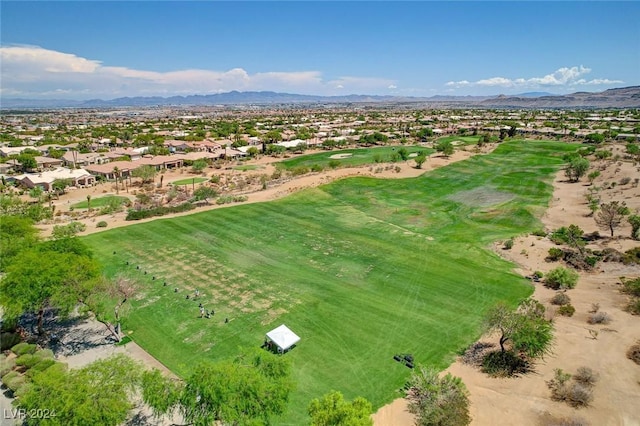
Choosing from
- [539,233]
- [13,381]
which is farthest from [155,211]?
[539,233]

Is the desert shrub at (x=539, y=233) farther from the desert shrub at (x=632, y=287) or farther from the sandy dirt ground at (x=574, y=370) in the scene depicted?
the desert shrub at (x=632, y=287)

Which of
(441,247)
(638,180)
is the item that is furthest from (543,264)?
(638,180)

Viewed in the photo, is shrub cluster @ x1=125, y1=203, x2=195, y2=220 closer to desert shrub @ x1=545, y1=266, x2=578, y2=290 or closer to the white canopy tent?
the white canopy tent

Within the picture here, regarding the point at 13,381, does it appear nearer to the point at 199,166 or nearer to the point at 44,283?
the point at 44,283

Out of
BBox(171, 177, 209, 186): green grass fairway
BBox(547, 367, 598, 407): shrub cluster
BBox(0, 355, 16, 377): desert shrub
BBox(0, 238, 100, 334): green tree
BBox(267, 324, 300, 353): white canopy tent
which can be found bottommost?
BBox(547, 367, 598, 407): shrub cluster

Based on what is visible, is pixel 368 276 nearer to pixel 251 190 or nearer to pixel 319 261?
pixel 319 261

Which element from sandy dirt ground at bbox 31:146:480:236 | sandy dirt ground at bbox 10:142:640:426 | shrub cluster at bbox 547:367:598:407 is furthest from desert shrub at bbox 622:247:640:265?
sandy dirt ground at bbox 31:146:480:236

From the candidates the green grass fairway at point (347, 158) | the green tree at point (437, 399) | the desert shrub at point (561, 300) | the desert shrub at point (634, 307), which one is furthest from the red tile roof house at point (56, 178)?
the desert shrub at point (634, 307)
